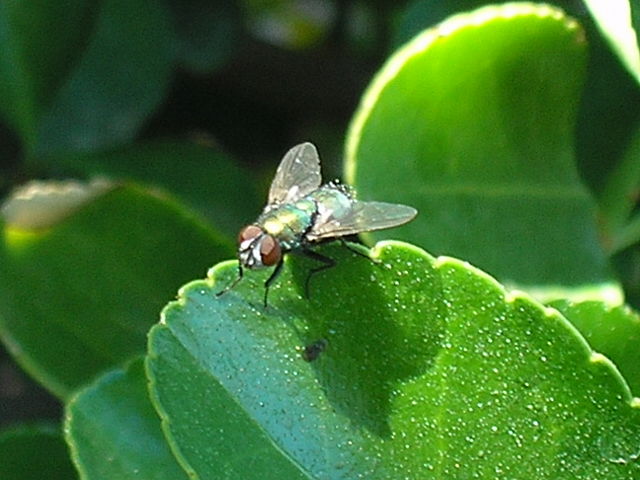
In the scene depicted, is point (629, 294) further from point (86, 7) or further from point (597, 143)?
point (86, 7)

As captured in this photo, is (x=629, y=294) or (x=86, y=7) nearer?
(x=629, y=294)

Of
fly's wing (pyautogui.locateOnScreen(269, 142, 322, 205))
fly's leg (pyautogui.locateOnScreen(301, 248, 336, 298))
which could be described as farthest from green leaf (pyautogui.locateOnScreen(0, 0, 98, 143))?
fly's leg (pyautogui.locateOnScreen(301, 248, 336, 298))

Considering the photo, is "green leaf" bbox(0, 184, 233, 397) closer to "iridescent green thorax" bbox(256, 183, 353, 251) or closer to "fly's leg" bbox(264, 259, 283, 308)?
"iridescent green thorax" bbox(256, 183, 353, 251)

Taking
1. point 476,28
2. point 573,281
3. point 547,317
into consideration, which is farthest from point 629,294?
point 547,317

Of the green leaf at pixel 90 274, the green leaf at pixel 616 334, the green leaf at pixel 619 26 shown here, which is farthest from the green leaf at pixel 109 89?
the green leaf at pixel 616 334

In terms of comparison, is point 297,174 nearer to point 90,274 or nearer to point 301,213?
point 301,213

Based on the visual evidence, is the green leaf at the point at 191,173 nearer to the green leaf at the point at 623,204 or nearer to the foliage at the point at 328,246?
the foliage at the point at 328,246

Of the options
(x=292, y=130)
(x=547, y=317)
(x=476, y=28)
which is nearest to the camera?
(x=547, y=317)
